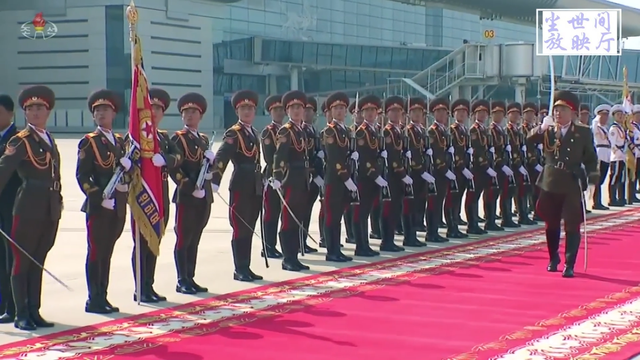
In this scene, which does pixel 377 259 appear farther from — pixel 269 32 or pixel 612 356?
pixel 269 32

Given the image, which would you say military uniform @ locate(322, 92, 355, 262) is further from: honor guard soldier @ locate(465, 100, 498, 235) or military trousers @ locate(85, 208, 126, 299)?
military trousers @ locate(85, 208, 126, 299)

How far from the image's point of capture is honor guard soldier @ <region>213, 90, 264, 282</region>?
8609mm

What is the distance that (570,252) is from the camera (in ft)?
29.2

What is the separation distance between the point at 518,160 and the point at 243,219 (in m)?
5.85

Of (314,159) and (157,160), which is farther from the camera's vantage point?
(314,159)

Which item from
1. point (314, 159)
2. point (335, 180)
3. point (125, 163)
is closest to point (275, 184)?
point (314, 159)

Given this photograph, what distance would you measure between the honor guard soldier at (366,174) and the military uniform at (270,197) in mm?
857

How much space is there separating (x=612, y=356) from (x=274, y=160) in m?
4.35

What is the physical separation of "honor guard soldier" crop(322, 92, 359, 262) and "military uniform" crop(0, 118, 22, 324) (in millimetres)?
3662

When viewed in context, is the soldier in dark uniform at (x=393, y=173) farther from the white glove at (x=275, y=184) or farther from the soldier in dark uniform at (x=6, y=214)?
the soldier in dark uniform at (x=6, y=214)

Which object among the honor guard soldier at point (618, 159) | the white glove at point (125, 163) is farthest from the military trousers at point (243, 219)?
the honor guard soldier at point (618, 159)

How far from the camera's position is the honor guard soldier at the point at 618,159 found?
53.7 ft

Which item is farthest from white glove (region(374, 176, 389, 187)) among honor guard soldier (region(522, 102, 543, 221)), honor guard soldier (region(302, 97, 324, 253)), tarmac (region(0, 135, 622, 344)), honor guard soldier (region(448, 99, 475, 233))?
honor guard soldier (region(522, 102, 543, 221))

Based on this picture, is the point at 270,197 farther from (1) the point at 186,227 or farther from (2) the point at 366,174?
(1) the point at 186,227
